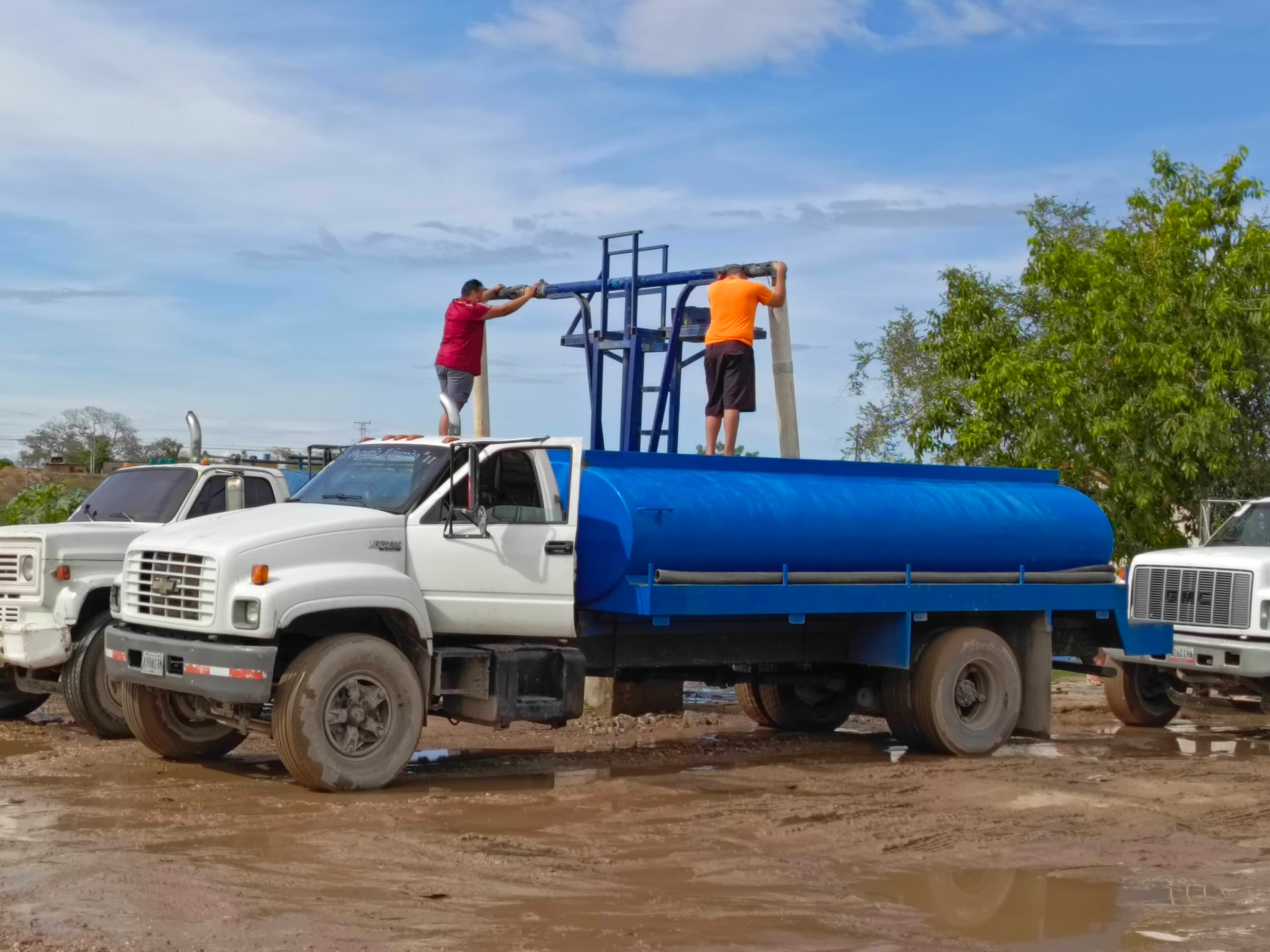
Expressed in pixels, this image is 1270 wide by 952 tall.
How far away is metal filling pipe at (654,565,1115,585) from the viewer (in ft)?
36.2

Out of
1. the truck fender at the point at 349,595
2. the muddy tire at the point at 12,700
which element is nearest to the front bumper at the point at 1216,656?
the truck fender at the point at 349,595

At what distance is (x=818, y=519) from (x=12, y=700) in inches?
293

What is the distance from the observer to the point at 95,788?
979cm

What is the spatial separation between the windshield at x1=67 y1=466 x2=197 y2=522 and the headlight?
3.48m

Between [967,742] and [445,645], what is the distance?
482 cm

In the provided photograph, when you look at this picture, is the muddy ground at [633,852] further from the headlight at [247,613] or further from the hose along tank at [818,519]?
the hose along tank at [818,519]

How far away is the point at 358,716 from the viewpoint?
9.71 metres

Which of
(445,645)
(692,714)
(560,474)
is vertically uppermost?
(560,474)

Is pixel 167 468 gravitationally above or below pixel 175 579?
above

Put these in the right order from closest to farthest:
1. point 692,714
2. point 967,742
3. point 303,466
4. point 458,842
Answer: point 458,842
point 967,742
point 303,466
point 692,714

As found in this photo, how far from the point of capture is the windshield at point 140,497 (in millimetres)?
12812

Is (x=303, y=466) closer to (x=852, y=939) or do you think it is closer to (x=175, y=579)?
(x=175, y=579)

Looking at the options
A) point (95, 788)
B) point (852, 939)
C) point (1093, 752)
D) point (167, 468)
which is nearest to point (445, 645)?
point (95, 788)

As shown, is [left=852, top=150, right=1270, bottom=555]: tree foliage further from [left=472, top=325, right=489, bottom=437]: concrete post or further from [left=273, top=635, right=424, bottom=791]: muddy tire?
[left=273, top=635, right=424, bottom=791]: muddy tire
